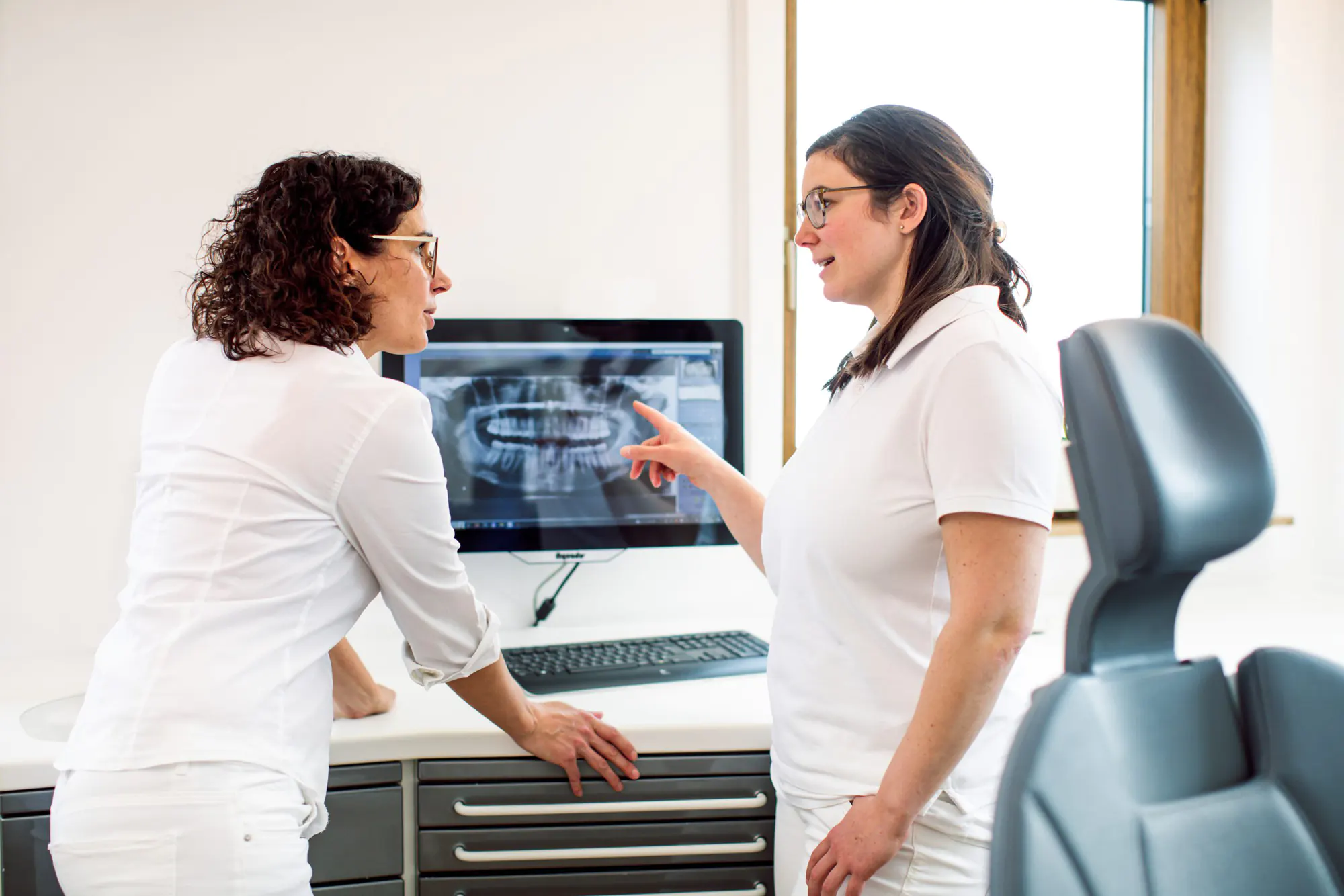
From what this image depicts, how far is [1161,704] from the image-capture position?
926 mm

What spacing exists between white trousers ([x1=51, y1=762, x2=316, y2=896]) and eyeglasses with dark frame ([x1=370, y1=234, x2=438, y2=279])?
28.2 inches

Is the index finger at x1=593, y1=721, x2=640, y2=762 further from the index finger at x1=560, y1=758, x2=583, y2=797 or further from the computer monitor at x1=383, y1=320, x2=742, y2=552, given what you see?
the computer monitor at x1=383, y1=320, x2=742, y2=552

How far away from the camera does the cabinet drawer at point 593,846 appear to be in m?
1.59

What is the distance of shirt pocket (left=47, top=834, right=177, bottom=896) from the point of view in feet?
3.63

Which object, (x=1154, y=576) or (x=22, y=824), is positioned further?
(x=22, y=824)

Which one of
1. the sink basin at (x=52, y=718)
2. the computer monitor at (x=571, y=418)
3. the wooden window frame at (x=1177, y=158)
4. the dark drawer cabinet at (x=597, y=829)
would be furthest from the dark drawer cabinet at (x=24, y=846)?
the wooden window frame at (x=1177, y=158)

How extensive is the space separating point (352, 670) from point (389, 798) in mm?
210

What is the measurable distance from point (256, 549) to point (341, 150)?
1.34m

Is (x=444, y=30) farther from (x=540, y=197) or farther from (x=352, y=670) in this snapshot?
(x=352, y=670)

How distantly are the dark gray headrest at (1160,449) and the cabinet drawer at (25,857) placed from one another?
150cm

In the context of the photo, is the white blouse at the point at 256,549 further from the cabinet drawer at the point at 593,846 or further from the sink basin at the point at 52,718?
the sink basin at the point at 52,718

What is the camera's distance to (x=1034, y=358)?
4.01ft

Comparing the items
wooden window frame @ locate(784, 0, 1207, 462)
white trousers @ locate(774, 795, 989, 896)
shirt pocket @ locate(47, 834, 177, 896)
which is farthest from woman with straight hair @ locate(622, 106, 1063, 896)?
wooden window frame @ locate(784, 0, 1207, 462)

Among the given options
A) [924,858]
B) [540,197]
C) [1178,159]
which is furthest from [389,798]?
[1178,159]
